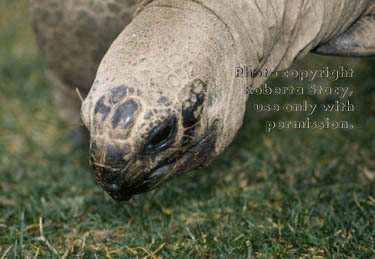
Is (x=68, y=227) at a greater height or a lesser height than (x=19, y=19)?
lesser

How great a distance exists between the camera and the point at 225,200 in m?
2.53

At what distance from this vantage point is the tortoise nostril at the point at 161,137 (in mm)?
1354

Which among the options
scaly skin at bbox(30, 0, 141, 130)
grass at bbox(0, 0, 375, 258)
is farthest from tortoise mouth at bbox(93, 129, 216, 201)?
scaly skin at bbox(30, 0, 141, 130)

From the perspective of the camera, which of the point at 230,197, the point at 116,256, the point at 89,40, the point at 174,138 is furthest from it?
the point at 230,197

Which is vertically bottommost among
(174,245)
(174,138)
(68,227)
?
(68,227)

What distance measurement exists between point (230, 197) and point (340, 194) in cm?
57

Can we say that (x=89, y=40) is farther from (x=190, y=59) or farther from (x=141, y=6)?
(x=190, y=59)

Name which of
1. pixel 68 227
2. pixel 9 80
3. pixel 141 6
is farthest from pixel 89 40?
pixel 9 80

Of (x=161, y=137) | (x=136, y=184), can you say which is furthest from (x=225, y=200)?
(x=161, y=137)

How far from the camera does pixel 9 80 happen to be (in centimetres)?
439

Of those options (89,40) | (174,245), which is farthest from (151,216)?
(89,40)

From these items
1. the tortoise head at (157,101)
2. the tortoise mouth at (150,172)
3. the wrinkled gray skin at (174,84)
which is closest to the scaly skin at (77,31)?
the wrinkled gray skin at (174,84)

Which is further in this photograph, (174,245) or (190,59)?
(174,245)

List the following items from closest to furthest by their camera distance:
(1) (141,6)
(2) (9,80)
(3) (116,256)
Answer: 1. (1) (141,6)
2. (3) (116,256)
3. (2) (9,80)
